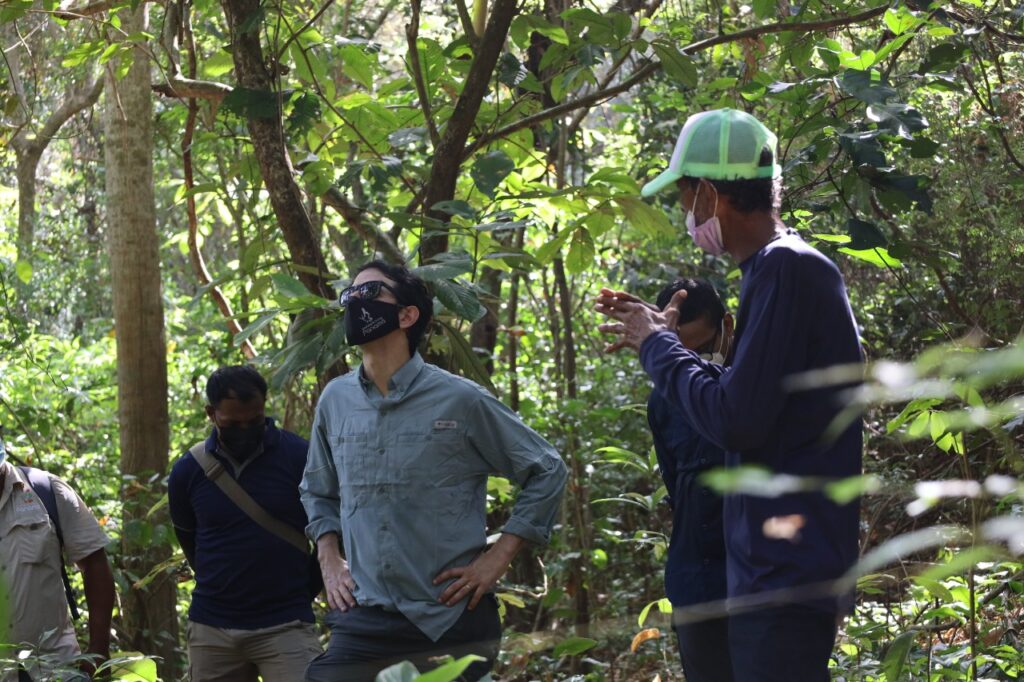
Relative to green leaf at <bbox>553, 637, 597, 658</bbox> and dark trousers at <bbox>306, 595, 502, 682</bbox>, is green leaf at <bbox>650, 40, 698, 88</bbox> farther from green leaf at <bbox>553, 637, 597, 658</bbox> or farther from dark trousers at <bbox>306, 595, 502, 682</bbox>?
dark trousers at <bbox>306, 595, 502, 682</bbox>

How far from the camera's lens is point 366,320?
3779 millimetres

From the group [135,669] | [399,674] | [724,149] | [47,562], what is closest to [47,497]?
[47,562]

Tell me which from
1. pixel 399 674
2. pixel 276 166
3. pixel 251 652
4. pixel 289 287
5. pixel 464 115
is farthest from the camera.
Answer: pixel 276 166

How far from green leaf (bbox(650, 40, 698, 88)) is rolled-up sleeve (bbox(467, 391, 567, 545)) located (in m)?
2.02

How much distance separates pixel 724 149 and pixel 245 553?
2810 millimetres

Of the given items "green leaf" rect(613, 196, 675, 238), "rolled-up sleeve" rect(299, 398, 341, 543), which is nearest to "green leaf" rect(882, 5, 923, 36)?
"green leaf" rect(613, 196, 675, 238)

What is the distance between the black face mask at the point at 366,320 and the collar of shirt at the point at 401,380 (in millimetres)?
132

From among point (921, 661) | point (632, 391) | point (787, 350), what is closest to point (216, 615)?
point (921, 661)

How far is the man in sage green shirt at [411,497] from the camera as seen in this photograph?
3561 millimetres

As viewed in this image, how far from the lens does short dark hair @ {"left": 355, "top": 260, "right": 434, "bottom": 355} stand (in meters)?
3.86

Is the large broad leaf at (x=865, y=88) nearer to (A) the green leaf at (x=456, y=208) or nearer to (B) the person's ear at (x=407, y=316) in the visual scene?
(A) the green leaf at (x=456, y=208)

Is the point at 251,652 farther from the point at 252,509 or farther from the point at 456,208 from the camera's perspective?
the point at 456,208

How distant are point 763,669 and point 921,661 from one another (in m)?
1.83

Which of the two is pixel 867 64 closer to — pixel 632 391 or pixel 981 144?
pixel 981 144
